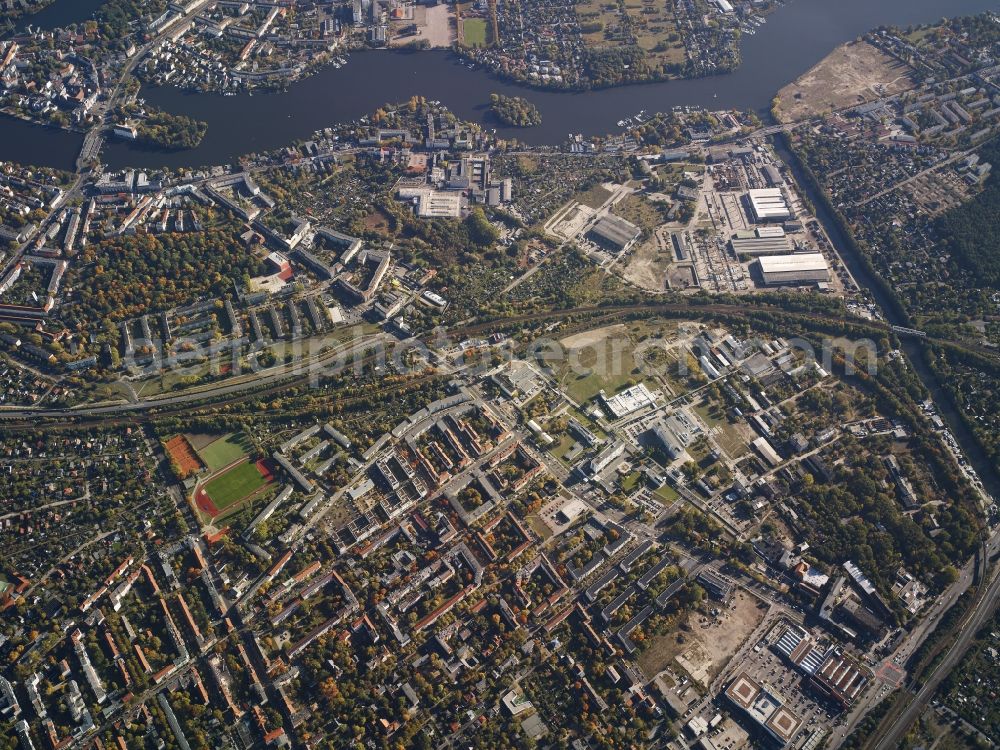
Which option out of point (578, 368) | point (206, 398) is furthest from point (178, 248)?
point (578, 368)

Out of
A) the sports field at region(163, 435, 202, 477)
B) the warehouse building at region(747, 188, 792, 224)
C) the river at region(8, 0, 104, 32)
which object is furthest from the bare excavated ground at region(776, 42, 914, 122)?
the river at region(8, 0, 104, 32)

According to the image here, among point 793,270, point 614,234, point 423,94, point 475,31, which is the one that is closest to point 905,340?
point 793,270

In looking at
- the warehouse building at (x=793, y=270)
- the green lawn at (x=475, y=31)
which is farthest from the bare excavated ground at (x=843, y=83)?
the green lawn at (x=475, y=31)

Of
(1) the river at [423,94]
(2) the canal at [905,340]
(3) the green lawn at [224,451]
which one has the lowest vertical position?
(2) the canal at [905,340]

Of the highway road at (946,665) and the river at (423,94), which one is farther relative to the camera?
the river at (423,94)

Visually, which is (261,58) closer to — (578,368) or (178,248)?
(178,248)

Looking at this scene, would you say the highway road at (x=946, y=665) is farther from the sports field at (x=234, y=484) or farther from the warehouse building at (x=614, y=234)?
the sports field at (x=234, y=484)

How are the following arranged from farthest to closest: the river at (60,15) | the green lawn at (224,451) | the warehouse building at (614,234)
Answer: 1. the river at (60,15)
2. the warehouse building at (614,234)
3. the green lawn at (224,451)
